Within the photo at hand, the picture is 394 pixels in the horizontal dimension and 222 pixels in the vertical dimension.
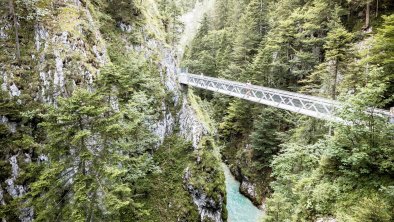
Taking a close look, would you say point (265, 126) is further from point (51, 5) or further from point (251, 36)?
point (51, 5)

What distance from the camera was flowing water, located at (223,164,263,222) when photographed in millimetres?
20227

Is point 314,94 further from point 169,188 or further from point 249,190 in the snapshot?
point 169,188

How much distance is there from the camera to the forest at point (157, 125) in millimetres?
8656

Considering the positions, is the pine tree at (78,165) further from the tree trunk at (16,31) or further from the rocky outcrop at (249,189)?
the rocky outcrop at (249,189)

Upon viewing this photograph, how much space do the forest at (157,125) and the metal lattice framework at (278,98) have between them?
99 centimetres

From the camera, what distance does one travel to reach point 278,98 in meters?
17.7

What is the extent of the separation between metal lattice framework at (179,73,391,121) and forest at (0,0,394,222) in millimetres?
993

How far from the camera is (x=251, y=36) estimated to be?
3375 centimetres

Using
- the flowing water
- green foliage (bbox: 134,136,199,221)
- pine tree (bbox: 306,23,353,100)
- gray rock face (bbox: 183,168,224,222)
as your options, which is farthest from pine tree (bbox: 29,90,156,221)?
the flowing water

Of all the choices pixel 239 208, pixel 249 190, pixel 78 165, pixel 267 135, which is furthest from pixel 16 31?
pixel 249 190

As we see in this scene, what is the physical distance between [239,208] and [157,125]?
10094 millimetres

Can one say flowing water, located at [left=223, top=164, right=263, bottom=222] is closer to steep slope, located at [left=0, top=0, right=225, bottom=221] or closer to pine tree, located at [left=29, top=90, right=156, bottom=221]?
steep slope, located at [left=0, top=0, right=225, bottom=221]

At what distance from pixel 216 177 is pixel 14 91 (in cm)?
1368

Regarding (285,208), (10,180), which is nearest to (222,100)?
(285,208)
